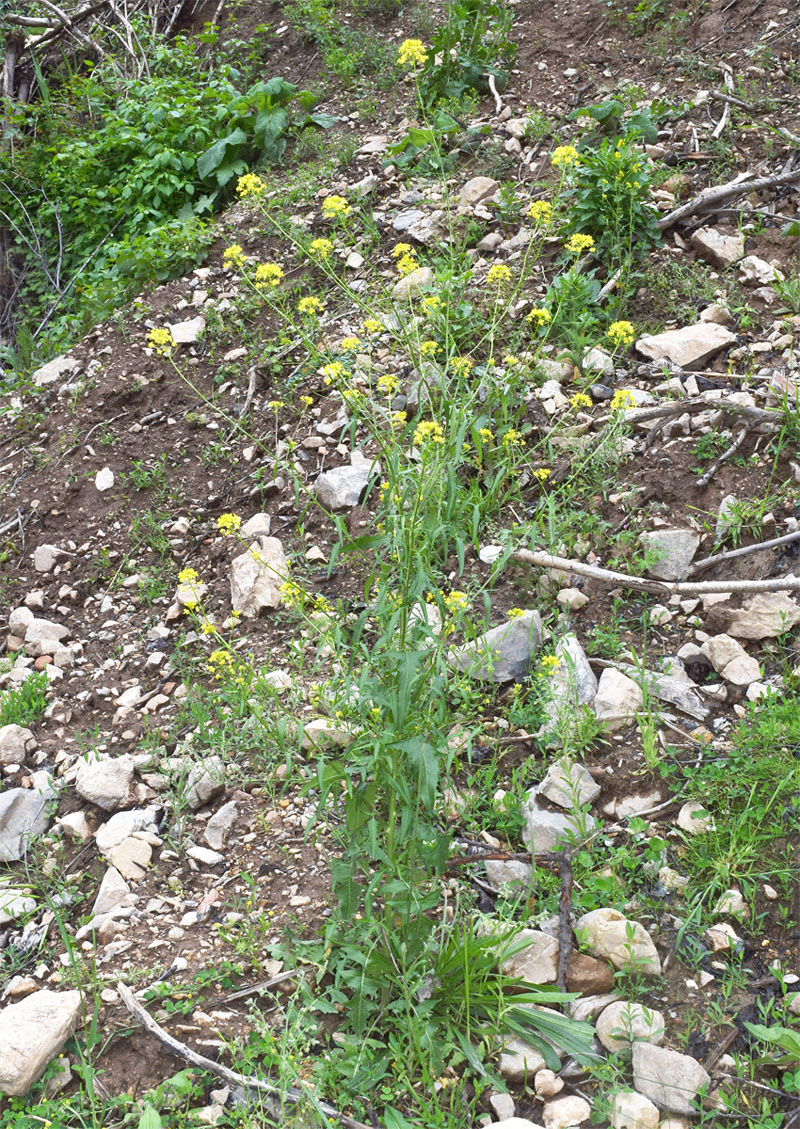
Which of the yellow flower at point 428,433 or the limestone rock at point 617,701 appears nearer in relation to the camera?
the yellow flower at point 428,433

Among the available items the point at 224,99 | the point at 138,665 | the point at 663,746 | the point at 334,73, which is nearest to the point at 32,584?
the point at 138,665

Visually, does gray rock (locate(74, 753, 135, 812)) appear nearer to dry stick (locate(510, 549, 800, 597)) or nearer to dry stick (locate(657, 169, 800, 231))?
dry stick (locate(510, 549, 800, 597))

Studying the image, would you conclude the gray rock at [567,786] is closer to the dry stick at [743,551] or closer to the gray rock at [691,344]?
the dry stick at [743,551]

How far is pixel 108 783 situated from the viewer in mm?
2928

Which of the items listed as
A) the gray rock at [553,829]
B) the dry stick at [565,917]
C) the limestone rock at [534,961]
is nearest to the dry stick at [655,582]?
the gray rock at [553,829]

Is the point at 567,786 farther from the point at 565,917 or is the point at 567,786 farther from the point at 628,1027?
the point at 628,1027

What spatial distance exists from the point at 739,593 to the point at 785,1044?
138 centimetres

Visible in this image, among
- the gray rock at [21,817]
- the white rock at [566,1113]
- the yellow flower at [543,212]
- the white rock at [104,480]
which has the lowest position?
the white rock at [566,1113]

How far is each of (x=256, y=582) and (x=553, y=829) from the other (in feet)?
4.87

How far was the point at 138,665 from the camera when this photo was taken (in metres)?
3.48

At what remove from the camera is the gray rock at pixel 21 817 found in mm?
2881

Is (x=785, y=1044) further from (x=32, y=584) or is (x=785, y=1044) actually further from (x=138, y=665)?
(x=32, y=584)

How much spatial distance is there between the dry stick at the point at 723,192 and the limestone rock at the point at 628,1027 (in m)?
3.30

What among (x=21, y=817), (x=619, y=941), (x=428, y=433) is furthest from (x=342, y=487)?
(x=619, y=941)
